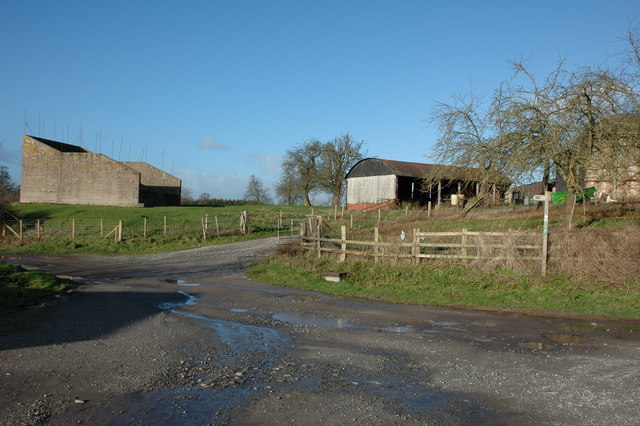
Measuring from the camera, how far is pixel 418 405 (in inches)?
243

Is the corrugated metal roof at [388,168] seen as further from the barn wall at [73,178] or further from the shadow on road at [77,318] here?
the shadow on road at [77,318]

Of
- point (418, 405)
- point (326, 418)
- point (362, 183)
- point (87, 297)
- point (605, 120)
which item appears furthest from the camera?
point (362, 183)

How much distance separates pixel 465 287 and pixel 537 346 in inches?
247

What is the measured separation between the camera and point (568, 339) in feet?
32.7

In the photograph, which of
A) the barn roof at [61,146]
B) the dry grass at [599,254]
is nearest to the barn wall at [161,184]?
the barn roof at [61,146]

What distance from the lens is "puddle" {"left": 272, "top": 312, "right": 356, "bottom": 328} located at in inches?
450

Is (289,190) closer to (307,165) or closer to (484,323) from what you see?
(307,165)

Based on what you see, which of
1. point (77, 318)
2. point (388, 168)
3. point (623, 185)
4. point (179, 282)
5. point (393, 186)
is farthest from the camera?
→ point (388, 168)

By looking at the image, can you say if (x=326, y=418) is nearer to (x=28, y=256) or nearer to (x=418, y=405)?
(x=418, y=405)

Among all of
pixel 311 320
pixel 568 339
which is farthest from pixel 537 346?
pixel 311 320

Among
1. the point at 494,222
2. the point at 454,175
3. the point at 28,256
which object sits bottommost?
the point at 28,256

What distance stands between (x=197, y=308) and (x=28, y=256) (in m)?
21.4

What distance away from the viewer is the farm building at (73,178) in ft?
176

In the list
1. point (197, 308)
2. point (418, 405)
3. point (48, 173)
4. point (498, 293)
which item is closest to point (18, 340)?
point (197, 308)
